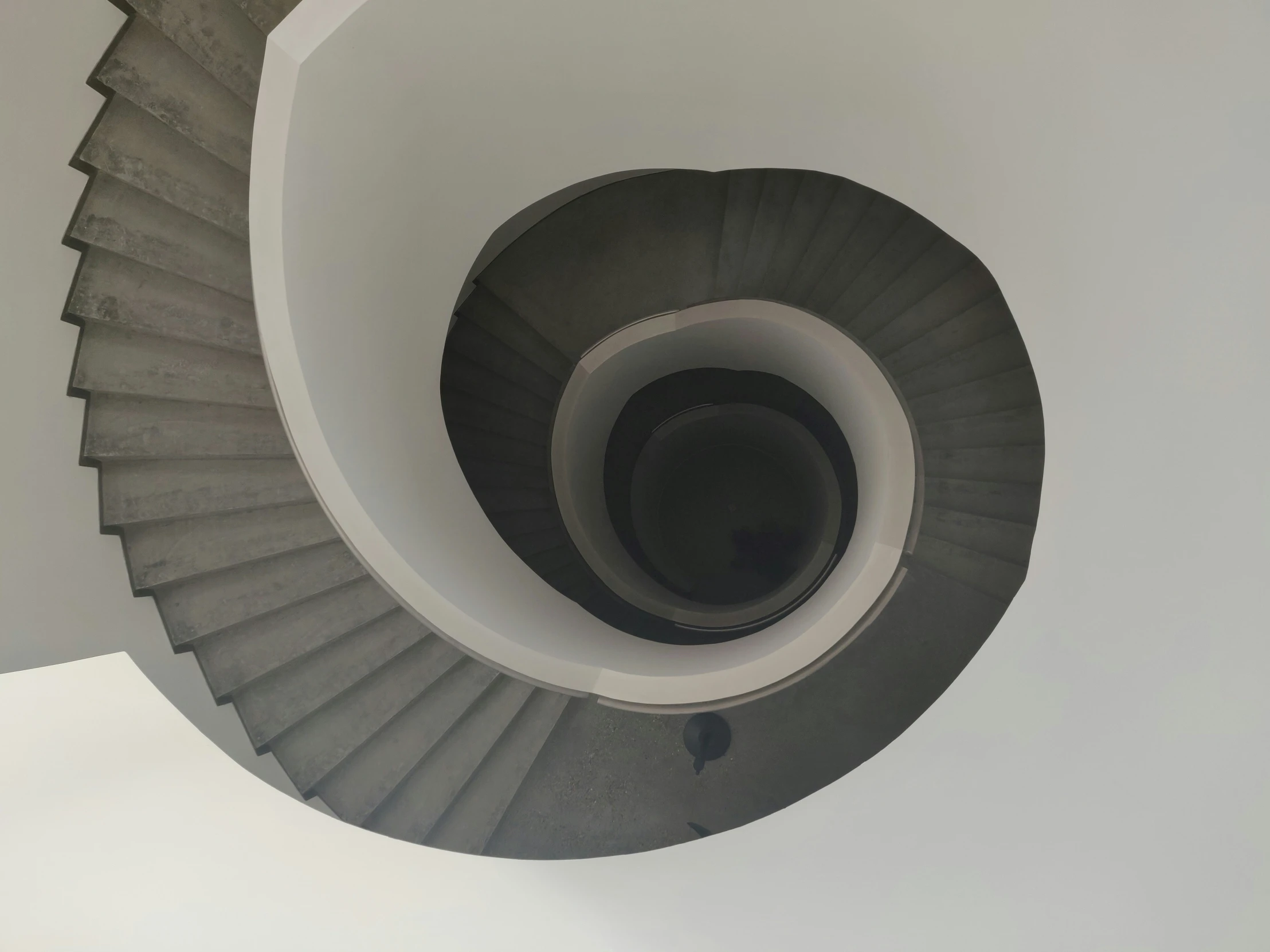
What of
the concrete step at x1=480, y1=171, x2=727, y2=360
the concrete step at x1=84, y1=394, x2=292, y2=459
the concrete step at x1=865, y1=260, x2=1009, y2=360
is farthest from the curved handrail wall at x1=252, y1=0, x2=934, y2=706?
the concrete step at x1=865, y1=260, x2=1009, y2=360

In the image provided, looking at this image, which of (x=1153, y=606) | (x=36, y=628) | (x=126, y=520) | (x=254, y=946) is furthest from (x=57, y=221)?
(x=1153, y=606)

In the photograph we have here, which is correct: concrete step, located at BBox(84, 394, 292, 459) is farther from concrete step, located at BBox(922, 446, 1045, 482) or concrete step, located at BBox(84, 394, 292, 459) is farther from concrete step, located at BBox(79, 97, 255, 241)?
concrete step, located at BBox(922, 446, 1045, 482)

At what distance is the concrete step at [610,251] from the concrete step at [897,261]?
1.26m

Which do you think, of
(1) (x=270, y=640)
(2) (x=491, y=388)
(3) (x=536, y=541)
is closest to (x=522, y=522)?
(3) (x=536, y=541)

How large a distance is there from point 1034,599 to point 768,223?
3.68 m

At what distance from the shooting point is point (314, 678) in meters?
4.05

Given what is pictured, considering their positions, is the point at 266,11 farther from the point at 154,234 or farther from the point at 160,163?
the point at 154,234

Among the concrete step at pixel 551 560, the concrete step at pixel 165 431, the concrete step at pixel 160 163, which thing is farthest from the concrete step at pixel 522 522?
the concrete step at pixel 160 163

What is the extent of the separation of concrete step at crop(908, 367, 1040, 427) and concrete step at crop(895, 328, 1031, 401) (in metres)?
0.04

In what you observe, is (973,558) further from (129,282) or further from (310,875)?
(129,282)

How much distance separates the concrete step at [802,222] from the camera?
5980mm

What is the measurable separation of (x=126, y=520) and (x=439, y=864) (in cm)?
247

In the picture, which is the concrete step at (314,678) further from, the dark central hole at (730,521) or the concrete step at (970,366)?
the dark central hole at (730,521)

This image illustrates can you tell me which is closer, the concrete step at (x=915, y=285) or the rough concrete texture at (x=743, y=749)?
the rough concrete texture at (x=743, y=749)
